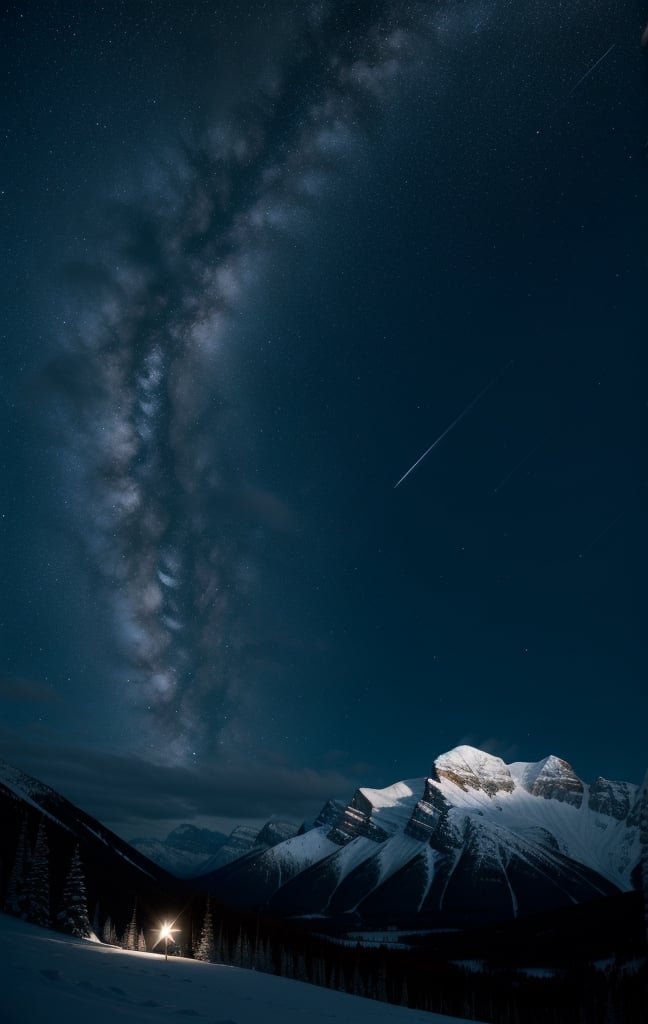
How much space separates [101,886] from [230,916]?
230 ft

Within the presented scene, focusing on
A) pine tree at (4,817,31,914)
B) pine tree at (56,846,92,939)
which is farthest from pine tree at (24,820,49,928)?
pine tree at (56,846,92,939)

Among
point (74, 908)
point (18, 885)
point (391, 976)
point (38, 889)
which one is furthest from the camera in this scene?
point (391, 976)

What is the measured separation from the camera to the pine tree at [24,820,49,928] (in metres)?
57.6

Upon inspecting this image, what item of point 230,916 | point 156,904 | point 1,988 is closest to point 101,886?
point 156,904

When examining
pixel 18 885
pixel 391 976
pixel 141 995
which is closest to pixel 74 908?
pixel 18 885

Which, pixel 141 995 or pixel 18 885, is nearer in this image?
pixel 141 995

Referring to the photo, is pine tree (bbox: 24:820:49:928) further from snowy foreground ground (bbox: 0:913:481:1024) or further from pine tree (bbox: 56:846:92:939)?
snowy foreground ground (bbox: 0:913:481:1024)

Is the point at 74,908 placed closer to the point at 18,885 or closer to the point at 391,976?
the point at 18,885

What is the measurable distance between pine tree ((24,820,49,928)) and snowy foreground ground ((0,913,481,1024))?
147 feet

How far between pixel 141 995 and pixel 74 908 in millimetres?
55715

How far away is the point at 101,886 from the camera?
185500 mm

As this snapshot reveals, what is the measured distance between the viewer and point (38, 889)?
59.5 m

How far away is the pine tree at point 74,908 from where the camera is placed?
57.0 meters

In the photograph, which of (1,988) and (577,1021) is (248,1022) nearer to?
(1,988)
